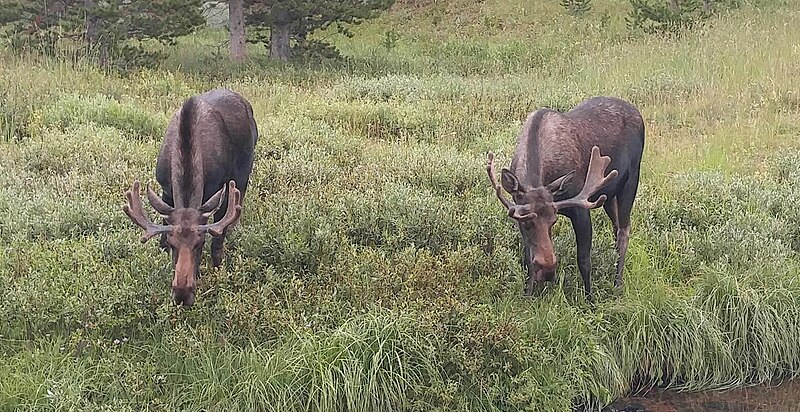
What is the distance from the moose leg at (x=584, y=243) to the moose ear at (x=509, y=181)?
2.35 feet

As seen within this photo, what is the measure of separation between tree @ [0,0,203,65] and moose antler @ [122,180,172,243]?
31.0 feet

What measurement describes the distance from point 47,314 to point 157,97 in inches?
273

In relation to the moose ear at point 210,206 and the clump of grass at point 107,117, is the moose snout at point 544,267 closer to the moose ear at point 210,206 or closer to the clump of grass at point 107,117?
the moose ear at point 210,206

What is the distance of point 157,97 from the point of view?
471 inches

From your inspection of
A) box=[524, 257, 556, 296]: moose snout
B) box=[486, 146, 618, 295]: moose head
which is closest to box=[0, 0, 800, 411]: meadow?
box=[524, 257, 556, 296]: moose snout

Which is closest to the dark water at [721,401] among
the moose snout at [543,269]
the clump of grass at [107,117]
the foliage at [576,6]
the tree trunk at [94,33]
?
the moose snout at [543,269]

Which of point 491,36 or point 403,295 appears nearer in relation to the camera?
point 403,295

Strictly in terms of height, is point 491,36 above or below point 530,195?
below

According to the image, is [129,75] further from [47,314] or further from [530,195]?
[530,195]

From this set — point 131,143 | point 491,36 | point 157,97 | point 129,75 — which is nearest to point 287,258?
point 131,143

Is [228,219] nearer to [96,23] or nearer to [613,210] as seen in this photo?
[613,210]

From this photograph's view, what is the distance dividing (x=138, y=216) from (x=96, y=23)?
1070 cm

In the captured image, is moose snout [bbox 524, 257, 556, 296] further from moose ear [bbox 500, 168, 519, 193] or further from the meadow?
moose ear [bbox 500, 168, 519, 193]

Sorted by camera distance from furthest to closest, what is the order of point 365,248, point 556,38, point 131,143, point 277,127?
1. point 556,38
2. point 277,127
3. point 131,143
4. point 365,248
